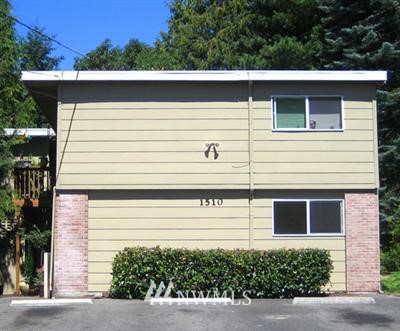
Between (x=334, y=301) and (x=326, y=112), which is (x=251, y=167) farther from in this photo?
(x=334, y=301)

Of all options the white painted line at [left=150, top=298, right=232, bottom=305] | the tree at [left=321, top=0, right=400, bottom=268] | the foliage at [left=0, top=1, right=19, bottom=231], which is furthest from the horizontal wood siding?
the tree at [left=321, top=0, right=400, bottom=268]

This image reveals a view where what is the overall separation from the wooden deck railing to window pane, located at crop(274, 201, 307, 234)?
7.48 m

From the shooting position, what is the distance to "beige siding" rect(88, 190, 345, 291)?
15930 mm

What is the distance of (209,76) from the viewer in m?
16.1

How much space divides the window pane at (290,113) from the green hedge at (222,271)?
319 centimetres

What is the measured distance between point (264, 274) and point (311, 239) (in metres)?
1.78

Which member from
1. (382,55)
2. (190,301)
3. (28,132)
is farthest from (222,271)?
(382,55)

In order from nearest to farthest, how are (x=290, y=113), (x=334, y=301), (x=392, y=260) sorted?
(x=334, y=301)
(x=290, y=113)
(x=392, y=260)

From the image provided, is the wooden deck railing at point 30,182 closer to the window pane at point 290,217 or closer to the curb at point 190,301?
the curb at point 190,301

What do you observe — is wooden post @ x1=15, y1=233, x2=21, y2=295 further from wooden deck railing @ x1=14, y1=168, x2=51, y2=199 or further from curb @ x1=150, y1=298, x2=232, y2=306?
curb @ x1=150, y1=298, x2=232, y2=306

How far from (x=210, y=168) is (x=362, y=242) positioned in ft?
13.1

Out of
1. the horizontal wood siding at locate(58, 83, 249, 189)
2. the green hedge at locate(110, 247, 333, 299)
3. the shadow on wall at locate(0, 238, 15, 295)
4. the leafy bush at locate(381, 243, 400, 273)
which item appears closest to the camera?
the green hedge at locate(110, 247, 333, 299)

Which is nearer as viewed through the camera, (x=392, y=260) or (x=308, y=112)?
(x=308, y=112)

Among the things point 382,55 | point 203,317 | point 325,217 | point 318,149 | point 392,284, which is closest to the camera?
point 203,317
